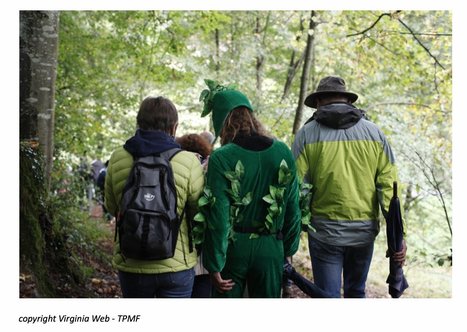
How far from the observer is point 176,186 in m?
3.04

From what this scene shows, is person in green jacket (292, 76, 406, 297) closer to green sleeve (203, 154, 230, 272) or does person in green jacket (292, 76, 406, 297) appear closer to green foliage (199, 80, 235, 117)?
green foliage (199, 80, 235, 117)

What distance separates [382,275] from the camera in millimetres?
11328

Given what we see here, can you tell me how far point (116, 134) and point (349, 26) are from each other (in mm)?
6651

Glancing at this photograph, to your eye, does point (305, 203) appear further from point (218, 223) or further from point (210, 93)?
point (210, 93)

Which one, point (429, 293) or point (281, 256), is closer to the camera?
point (281, 256)

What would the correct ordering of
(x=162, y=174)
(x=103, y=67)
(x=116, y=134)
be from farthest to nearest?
(x=116, y=134) → (x=103, y=67) → (x=162, y=174)

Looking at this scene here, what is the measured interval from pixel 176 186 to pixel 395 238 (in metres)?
1.80

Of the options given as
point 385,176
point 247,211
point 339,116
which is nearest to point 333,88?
point 339,116

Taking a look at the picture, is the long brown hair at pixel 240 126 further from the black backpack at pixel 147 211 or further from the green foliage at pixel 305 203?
Answer: the green foliage at pixel 305 203

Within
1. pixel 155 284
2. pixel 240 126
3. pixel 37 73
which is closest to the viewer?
pixel 155 284

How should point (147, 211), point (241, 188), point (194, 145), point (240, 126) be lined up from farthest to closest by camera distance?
point (194, 145)
point (240, 126)
point (241, 188)
point (147, 211)

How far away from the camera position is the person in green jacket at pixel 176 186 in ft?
9.84
